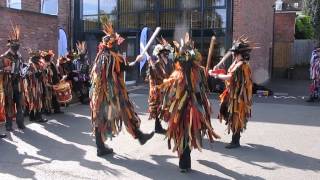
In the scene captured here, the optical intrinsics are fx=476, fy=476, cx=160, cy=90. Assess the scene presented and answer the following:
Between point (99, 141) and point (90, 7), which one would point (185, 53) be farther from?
point (90, 7)

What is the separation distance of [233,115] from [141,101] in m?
6.11

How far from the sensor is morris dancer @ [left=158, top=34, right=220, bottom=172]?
21.6 feet

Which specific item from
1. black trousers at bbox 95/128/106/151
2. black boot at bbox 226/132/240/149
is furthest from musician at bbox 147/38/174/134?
black trousers at bbox 95/128/106/151

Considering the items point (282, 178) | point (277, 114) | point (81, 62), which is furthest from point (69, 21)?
point (282, 178)

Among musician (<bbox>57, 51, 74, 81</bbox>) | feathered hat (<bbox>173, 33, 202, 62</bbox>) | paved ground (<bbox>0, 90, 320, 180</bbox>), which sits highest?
feathered hat (<bbox>173, 33, 202, 62</bbox>)

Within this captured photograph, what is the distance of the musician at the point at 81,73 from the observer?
514 inches

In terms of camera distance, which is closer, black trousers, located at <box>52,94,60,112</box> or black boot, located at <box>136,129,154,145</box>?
black boot, located at <box>136,129,154,145</box>

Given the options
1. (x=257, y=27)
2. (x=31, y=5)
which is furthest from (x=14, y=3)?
(x=257, y=27)

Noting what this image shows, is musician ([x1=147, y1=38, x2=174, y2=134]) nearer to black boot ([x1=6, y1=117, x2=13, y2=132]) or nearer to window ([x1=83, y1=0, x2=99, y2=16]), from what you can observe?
black boot ([x1=6, y1=117, x2=13, y2=132])

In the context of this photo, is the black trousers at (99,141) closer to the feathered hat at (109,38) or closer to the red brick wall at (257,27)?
the feathered hat at (109,38)

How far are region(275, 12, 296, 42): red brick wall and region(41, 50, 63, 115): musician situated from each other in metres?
16.7

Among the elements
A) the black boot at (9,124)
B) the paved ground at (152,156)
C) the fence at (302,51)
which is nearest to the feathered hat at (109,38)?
the paved ground at (152,156)

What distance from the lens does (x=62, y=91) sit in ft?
38.5

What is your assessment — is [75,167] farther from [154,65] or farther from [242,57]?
[242,57]
